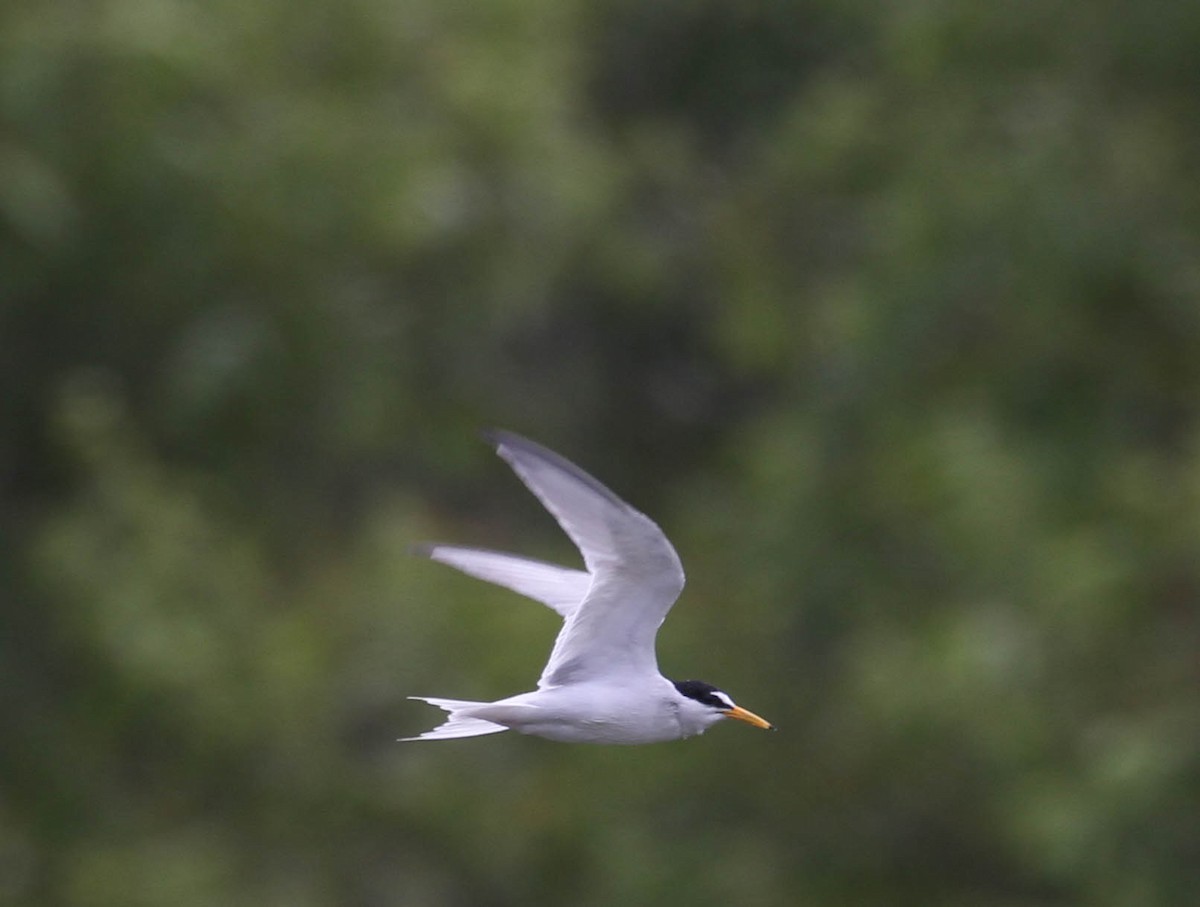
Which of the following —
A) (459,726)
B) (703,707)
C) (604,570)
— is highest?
(604,570)

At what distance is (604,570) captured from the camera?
15.1 ft

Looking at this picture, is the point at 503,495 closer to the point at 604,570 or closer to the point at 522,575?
the point at 522,575

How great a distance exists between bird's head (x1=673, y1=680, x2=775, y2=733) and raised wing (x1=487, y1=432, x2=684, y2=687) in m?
0.09

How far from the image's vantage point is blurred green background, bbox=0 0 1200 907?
11133mm

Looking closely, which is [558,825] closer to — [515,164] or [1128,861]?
[1128,861]

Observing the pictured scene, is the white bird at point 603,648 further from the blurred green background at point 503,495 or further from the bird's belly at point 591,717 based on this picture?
the blurred green background at point 503,495

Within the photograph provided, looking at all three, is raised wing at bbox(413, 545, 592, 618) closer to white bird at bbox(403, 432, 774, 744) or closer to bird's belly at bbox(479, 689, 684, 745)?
white bird at bbox(403, 432, 774, 744)

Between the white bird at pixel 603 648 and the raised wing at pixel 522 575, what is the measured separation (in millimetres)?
276

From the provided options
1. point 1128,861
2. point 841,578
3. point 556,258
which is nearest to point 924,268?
point 841,578

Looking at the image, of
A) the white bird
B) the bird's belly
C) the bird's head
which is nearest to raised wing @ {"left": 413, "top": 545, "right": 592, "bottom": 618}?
the white bird

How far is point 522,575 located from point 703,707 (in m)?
0.77


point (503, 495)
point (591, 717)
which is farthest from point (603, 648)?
point (503, 495)

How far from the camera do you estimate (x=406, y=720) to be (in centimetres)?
1177

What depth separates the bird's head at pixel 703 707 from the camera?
452 cm
